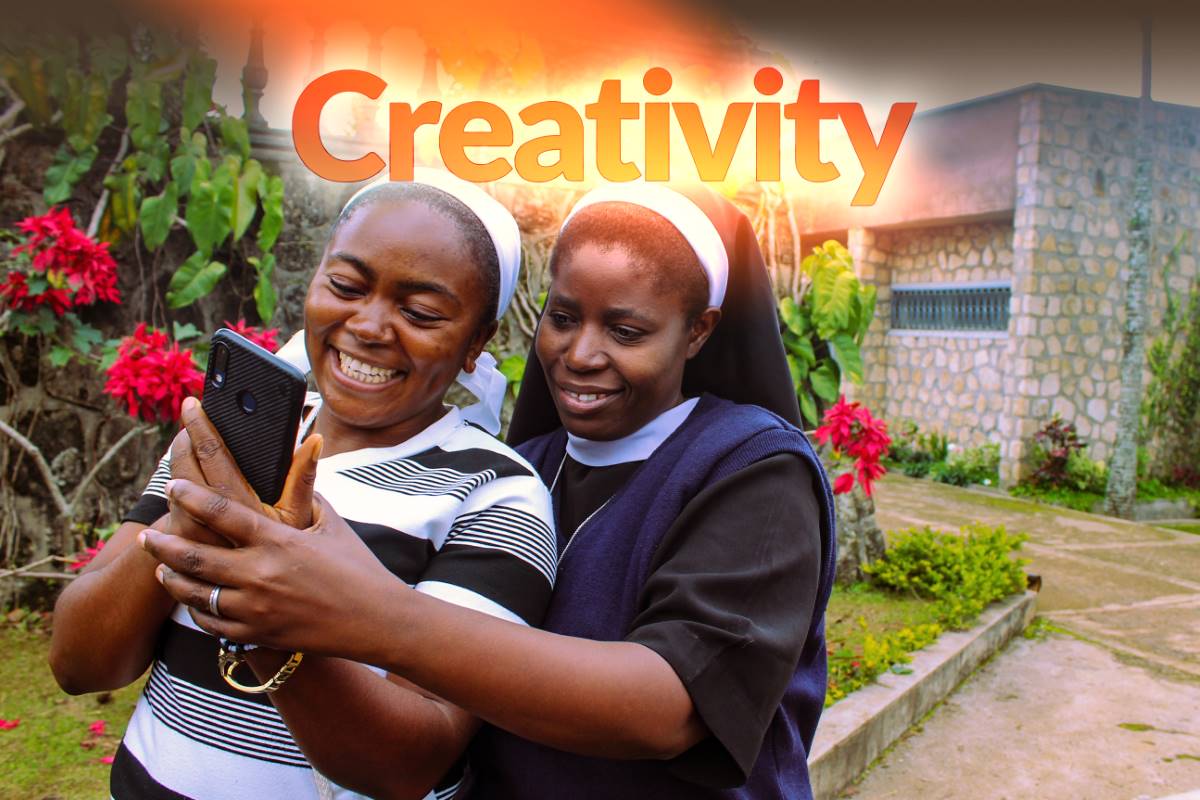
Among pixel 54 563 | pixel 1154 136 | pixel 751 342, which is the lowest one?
pixel 54 563

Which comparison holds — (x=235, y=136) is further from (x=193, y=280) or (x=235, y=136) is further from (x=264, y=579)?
(x=264, y=579)

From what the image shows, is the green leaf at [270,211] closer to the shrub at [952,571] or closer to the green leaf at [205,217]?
the green leaf at [205,217]

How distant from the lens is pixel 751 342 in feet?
5.03

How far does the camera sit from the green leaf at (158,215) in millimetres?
3980

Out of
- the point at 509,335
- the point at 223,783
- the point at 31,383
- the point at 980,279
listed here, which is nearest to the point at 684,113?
the point at 509,335

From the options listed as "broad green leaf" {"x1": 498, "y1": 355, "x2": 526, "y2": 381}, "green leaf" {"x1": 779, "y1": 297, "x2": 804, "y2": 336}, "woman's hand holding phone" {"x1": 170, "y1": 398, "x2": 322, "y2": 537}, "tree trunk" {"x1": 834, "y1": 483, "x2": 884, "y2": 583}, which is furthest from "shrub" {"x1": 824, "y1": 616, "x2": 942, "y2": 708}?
"woman's hand holding phone" {"x1": 170, "y1": 398, "x2": 322, "y2": 537}

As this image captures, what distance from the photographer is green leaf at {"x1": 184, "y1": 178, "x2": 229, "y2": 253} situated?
401 centimetres

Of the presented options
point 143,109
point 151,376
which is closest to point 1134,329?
point 143,109

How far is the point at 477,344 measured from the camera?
1.45 m

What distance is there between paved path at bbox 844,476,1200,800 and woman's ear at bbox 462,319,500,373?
2.70m

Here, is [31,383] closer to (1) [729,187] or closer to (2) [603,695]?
(1) [729,187]

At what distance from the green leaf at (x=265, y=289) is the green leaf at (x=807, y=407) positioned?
278cm

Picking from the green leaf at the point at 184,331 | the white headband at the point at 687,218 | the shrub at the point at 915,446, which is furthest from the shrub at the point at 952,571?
the shrub at the point at 915,446

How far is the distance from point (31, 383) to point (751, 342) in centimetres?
365
